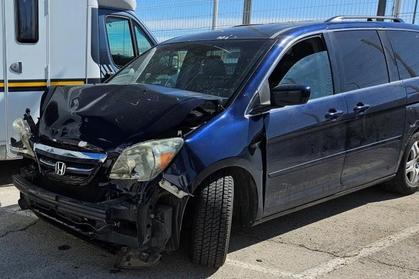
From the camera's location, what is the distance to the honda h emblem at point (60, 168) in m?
3.89

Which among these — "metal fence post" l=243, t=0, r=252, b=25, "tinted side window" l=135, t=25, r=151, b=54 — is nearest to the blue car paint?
"tinted side window" l=135, t=25, r=151, b=54

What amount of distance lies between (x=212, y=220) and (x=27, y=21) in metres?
3.86

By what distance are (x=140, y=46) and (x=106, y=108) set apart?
391 cm

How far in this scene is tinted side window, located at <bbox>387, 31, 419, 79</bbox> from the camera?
5.71 metres

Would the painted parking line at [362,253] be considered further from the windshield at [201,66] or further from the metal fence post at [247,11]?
the metal fence post at [247,11]

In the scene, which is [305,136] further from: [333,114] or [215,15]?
[215,15]

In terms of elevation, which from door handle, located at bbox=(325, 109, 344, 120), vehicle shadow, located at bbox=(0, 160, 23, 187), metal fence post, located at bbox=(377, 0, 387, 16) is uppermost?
metal fence post, located at bbox=(377, 0, 387, 16)

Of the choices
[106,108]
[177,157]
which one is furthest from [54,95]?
[177,157]

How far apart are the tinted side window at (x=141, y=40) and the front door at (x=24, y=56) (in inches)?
60.1

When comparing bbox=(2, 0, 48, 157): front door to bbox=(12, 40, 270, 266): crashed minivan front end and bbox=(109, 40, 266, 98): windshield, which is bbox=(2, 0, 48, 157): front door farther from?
bbox=(12, 40, 270, 266): crashed minivan front end

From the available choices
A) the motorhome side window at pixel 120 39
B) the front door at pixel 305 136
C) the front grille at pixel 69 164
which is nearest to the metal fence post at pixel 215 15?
the motorhome side window at pixel 120 39

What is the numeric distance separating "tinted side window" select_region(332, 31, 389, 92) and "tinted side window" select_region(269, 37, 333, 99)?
0.18m

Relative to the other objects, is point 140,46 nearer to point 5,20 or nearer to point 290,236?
point 5,20

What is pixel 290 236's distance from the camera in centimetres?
481
